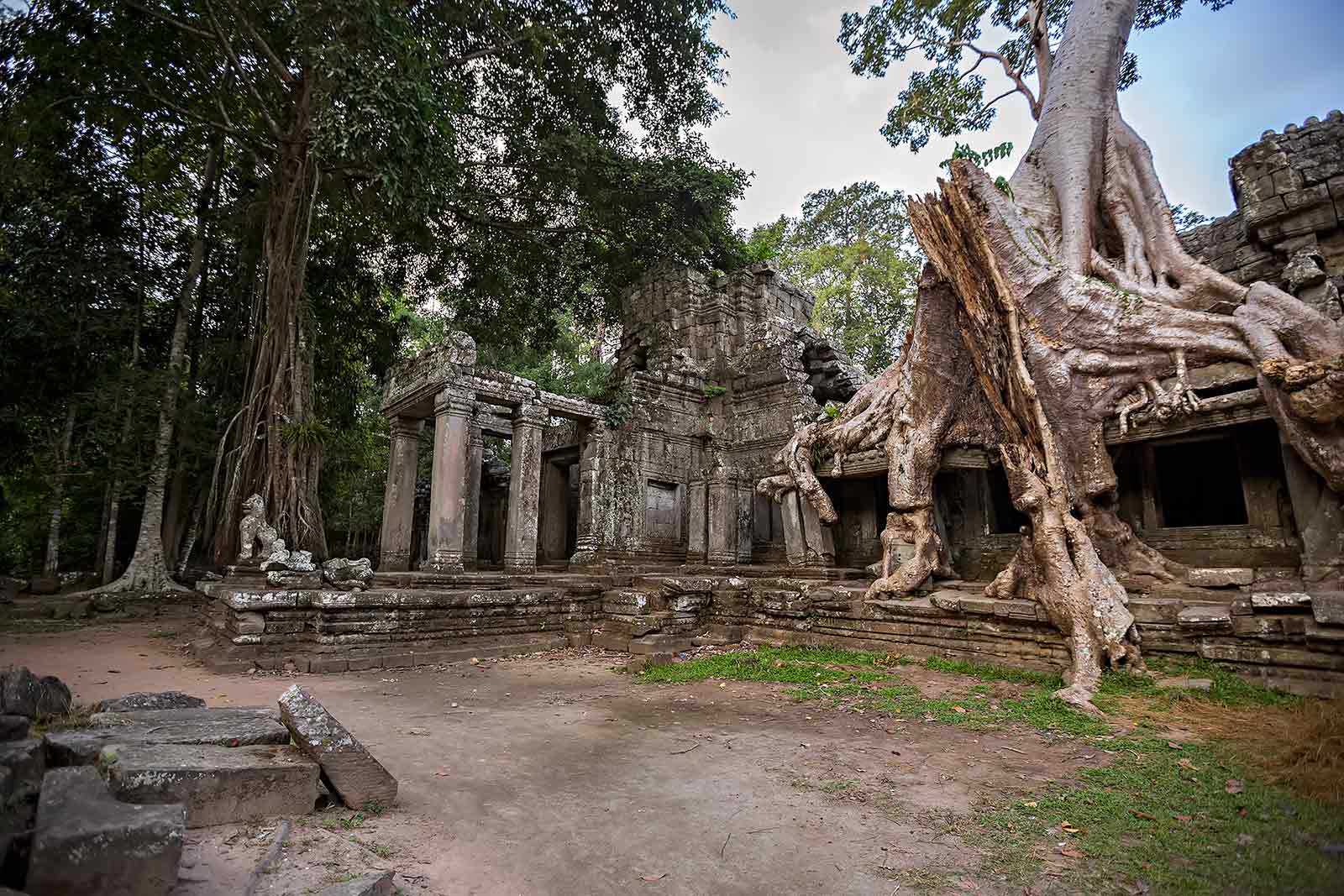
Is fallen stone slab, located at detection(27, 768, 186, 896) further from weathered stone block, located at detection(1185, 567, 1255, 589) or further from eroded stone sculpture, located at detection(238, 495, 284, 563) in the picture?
eroded stone sculpture, located at detection(238, 495, 284, 563)

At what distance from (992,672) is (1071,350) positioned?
12.0ft

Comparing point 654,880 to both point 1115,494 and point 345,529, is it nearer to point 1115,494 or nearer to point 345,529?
point 1115,494

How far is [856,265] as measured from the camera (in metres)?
21.5

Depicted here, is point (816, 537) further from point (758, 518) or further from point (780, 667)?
point (780, 667)

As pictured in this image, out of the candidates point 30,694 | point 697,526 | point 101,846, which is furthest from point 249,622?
point 697,526

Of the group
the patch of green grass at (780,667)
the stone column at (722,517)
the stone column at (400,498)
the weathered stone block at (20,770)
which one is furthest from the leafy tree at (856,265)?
the weathered stone block at (20,770)

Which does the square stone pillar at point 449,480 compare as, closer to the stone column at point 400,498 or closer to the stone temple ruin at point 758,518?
the stone temple ruin at point 758,518

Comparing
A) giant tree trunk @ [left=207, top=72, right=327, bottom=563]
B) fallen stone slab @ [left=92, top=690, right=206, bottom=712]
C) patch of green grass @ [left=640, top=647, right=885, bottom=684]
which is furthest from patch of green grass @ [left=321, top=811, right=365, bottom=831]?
giant tree trunk @ [left=207, top=72, right=327, bottom=563]

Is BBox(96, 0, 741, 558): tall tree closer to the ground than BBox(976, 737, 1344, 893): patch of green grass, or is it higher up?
higher up

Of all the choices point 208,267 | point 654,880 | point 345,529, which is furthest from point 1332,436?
point 345,529

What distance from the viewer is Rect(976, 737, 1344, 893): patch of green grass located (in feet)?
7.51

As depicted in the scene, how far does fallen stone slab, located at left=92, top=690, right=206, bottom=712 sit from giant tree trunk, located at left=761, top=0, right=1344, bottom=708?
20.0 ft

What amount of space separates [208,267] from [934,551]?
1578 cm

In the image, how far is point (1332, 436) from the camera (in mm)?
5512
